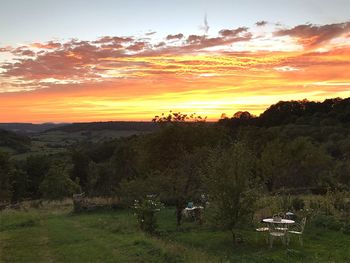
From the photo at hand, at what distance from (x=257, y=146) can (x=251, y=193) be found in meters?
40.9

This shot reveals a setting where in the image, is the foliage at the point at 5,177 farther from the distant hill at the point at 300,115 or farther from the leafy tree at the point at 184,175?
the distant hill at the point at 300,115

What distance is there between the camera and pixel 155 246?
16.0 meters

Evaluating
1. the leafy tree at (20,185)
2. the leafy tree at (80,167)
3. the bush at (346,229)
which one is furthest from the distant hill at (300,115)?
the bush at (346,229)

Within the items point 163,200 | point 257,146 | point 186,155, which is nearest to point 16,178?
point 257,146

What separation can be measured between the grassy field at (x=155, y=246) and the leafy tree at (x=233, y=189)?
1077 millimetres

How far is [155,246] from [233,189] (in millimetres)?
4388

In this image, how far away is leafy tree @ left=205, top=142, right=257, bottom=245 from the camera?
1839 cm

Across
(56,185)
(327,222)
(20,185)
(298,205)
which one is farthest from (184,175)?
(20,185)

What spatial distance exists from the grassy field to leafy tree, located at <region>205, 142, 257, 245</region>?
108cm

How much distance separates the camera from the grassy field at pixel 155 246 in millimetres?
14820

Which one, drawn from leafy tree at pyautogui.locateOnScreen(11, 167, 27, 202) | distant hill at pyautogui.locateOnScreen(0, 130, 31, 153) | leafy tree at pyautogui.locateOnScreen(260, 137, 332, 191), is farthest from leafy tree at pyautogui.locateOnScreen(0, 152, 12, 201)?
distant hill at pyautogui.locateOnScreen(0, 130, 31, 153)

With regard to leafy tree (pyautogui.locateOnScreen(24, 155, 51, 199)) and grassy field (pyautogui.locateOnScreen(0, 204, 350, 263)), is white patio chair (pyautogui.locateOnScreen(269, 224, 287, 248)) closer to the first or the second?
grassy field (pyautogui.locateOnScreen(0, 204, 350, 263))

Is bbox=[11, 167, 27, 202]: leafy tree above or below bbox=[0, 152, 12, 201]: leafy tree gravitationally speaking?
below

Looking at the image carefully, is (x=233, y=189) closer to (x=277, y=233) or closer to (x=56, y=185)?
(x=277, y=233)
